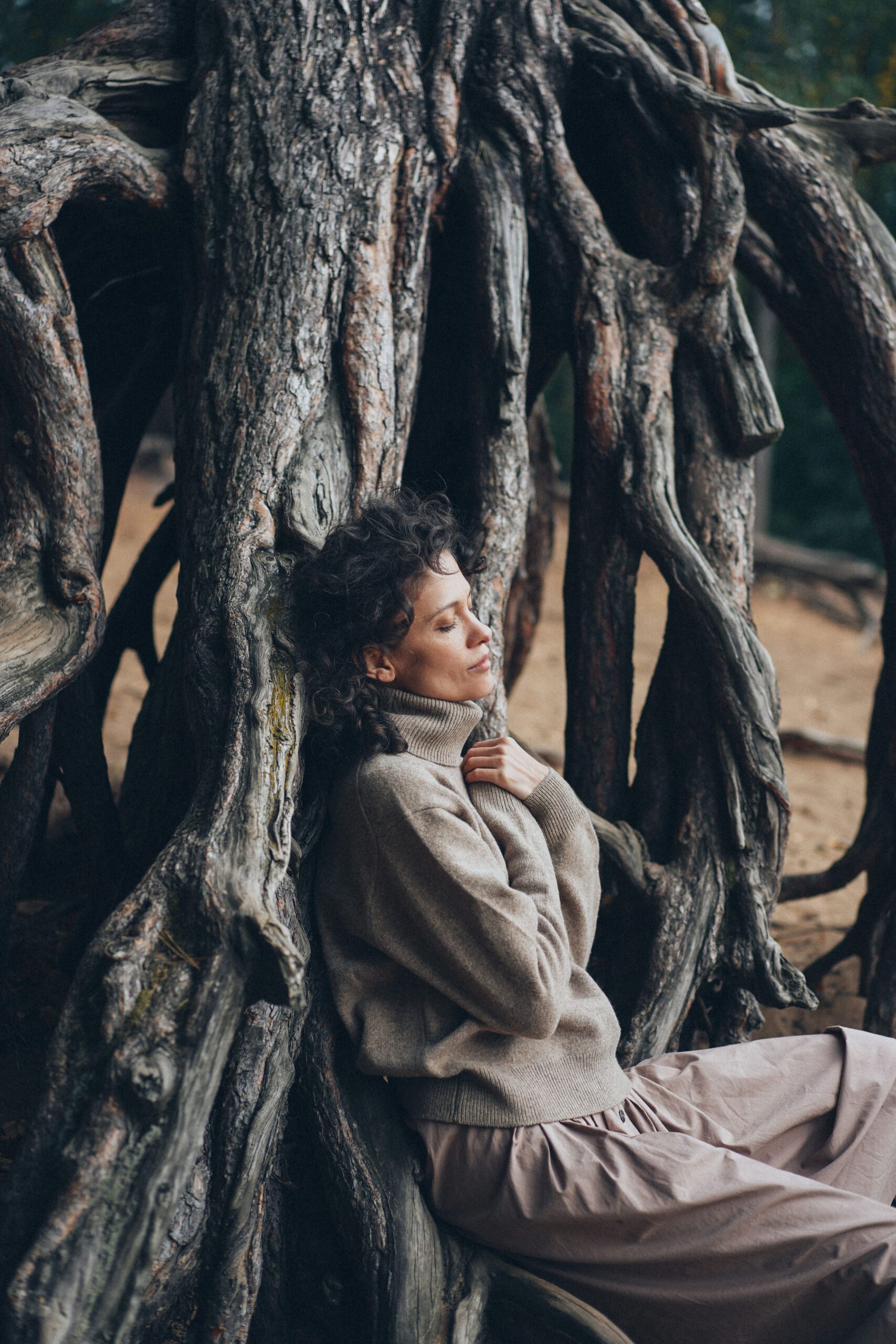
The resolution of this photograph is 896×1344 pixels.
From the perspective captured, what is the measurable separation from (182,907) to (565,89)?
9.62 feet

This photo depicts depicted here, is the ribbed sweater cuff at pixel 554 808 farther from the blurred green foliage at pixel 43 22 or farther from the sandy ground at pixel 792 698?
the blurred green foliage at pixel 43 22

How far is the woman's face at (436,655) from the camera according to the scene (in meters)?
2.21

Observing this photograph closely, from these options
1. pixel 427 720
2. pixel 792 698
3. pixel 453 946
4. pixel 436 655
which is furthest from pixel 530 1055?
pixel 792 698

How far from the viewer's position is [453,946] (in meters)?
1.97

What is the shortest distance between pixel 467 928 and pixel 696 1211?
26.7 inches

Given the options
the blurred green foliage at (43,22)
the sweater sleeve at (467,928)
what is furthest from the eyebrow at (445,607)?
the blurred green foliage at (43,22)

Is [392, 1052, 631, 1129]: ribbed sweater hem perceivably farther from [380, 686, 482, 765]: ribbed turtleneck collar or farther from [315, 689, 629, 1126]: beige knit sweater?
[380, 686, 482, 765]: ribbed turtleneck collar

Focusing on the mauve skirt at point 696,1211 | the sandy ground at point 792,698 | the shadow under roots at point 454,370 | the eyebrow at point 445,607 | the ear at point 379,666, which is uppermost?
the shadow under roots at point 454,370

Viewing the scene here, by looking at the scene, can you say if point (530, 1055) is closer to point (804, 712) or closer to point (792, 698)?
point (804, 712)

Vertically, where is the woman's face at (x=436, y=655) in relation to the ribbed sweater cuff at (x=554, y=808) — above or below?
above

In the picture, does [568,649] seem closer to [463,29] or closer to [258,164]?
[258,164]

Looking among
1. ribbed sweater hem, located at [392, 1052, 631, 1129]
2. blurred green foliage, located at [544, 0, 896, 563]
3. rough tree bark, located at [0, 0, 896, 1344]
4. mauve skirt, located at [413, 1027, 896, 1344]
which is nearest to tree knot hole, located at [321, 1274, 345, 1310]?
rough tree bark, located at [0, 0, 896, 1344]

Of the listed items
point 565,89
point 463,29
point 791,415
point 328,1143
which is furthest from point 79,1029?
point 791,415

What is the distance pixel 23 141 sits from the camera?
2422mm
